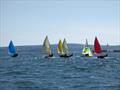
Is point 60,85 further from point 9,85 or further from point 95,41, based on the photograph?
point 95,41

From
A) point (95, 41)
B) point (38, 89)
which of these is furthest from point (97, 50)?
point (38, 89)

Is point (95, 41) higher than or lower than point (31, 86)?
higher

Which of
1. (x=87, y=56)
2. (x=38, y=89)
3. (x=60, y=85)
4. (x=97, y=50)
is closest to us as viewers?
(x=38, y=89)

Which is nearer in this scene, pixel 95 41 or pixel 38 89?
pixel 38 89

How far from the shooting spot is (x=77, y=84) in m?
51.1

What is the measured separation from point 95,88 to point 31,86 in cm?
990

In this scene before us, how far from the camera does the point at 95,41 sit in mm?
123000

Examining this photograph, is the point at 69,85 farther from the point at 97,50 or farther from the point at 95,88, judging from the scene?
the point at 97,50

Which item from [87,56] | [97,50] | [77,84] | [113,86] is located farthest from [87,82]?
[87,56]

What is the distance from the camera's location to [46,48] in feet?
412

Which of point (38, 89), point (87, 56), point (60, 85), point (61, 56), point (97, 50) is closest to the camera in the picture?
point (38, 89)

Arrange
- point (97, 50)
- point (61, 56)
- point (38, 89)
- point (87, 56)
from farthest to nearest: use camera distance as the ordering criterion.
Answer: point (87, 56) → point (61, 56) → point (97, 50) → point (38, 89)

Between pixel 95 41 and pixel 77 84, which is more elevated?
pixel 95 41

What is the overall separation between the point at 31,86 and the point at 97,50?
249 ft
